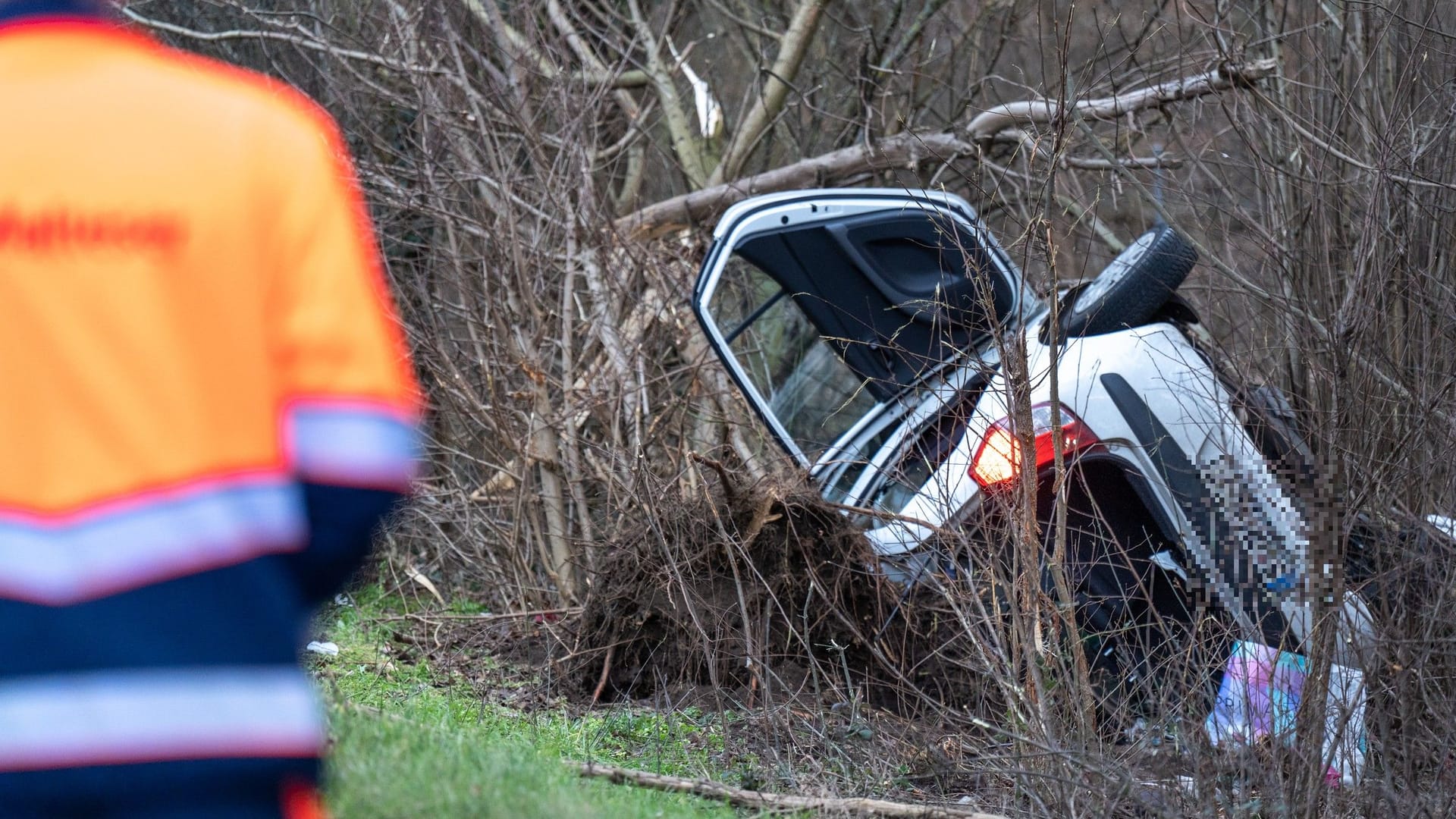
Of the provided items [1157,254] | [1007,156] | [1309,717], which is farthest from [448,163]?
[1309,717]

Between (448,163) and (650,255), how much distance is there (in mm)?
1489

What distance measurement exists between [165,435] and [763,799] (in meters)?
3.10

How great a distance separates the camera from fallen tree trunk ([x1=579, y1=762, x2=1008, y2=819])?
4.39 m

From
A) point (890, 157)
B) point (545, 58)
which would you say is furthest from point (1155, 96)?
point (545, 58)

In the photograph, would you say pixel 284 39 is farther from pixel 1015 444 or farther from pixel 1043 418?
pixel 1015 444

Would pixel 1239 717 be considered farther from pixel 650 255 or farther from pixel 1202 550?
pixel 650 255

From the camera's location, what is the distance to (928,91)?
11742mm

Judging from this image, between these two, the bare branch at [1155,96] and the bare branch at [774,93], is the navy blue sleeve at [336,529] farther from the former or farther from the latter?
the bare branch at [774,93]

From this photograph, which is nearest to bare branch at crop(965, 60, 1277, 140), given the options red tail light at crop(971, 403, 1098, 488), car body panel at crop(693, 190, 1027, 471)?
car body panel at crop(693, 190, 1027, 471)

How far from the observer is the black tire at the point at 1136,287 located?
6.21m

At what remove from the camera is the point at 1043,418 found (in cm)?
572

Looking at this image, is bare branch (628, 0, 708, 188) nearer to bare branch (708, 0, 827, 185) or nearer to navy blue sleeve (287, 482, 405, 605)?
bare branch (708, 0, 827, 185)

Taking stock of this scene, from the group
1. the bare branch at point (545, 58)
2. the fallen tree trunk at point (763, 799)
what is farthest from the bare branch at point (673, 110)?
the fallen tree trunk at point (763, 799)

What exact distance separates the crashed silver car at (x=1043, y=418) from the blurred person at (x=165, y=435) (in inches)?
138
